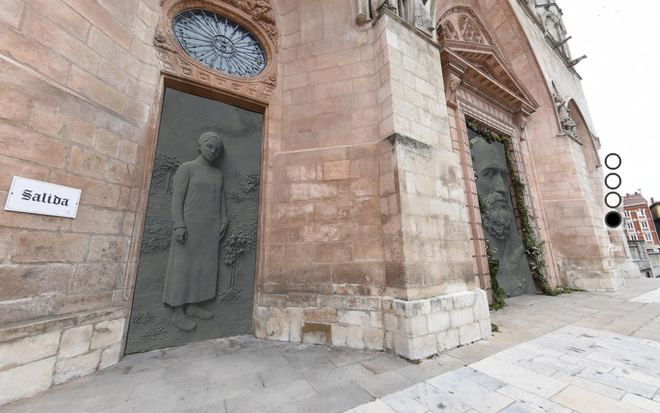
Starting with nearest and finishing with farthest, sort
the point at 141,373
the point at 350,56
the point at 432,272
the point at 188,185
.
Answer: the point at 141,373
the point at 432,272
the point at 188,185
the point at 350,56

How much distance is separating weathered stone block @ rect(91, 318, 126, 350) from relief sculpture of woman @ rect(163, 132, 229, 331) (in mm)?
515

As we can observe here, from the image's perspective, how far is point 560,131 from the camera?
8.47m

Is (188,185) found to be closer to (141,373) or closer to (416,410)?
(141,373)

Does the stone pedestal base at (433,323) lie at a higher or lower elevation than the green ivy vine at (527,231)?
lower

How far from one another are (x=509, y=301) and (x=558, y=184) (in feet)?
16.3

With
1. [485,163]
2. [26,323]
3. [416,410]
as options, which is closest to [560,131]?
[485,163]

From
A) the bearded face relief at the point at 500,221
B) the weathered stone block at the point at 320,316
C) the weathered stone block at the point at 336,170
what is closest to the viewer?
the weathered stone block at the point at 320,316

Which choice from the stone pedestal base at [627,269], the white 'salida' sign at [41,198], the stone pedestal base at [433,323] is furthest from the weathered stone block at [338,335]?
the stone pedestal base at [627,269]

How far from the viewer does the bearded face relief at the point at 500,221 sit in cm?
619

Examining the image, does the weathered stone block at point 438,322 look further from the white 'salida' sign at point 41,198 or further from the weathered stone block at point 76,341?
the white 'salida' sign at point 41,198

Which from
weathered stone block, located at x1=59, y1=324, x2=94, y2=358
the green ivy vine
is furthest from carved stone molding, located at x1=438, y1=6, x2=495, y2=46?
weathered stone block, located at x1=59, y1=324, x2=94, y2=358

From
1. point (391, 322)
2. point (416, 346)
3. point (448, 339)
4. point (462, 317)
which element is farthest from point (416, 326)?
point (462, 317)

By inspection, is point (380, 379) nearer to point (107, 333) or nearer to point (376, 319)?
point (376, 319)

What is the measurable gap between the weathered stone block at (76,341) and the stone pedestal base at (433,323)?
334cm
